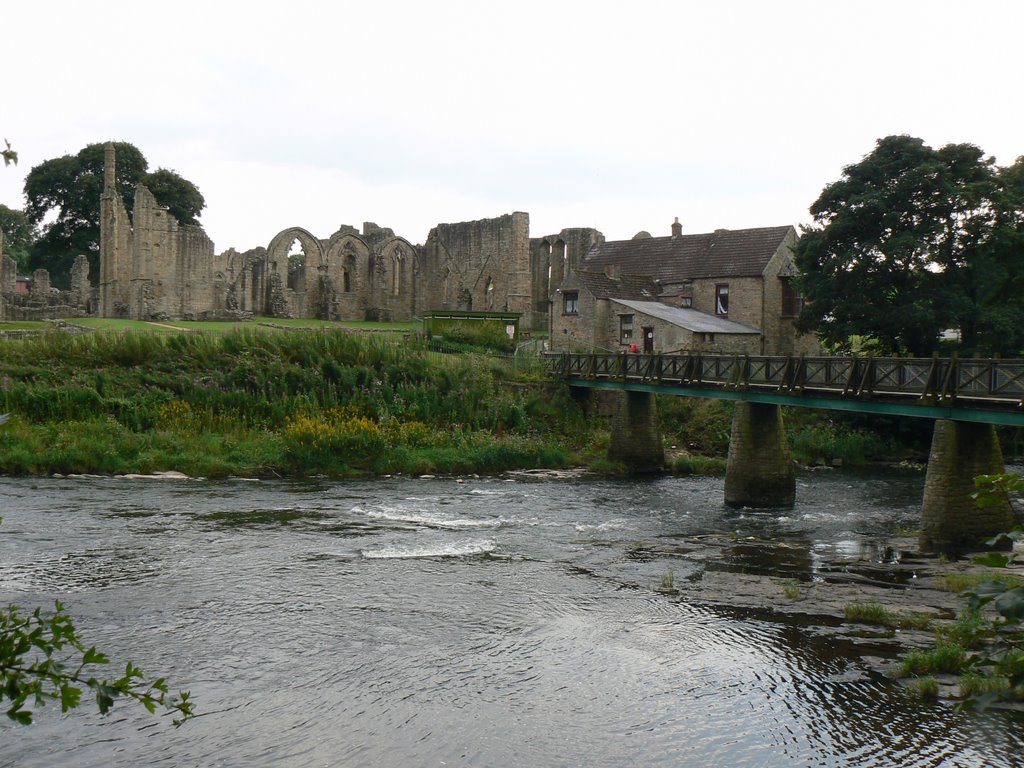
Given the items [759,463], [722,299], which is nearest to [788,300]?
[722,299]

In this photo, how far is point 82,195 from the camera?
196 feet

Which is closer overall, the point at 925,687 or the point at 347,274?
the point at 925,687

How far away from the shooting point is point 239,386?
3117cm

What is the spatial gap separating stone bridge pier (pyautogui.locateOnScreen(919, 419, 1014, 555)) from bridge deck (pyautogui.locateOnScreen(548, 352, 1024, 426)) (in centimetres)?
74

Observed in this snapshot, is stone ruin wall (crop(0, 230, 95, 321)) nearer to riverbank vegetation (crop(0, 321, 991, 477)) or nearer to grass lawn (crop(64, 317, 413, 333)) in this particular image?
grass lawn (crop(64, 317, 413, 333))

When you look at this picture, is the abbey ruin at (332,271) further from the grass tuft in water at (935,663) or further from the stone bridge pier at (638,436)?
the grass tuft in water at (935,663)

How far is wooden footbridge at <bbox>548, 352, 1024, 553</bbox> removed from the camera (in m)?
17.8

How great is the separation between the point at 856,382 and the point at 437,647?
40.6 ft

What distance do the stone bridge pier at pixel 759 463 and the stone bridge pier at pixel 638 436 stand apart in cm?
591

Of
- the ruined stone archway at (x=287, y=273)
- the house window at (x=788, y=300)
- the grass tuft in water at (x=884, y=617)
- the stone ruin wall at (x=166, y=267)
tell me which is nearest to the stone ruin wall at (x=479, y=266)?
the ruined stone archway at (x=287, y=273)

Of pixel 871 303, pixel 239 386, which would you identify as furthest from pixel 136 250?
Result: pixel 871 303

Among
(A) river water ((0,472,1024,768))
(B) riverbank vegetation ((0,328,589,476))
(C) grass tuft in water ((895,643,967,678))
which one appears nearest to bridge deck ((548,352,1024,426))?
(A) river water ((0,472,1024,768))

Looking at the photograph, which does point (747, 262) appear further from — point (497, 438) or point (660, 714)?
point (660, 714)

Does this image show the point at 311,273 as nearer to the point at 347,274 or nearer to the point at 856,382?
the point at 347,274
